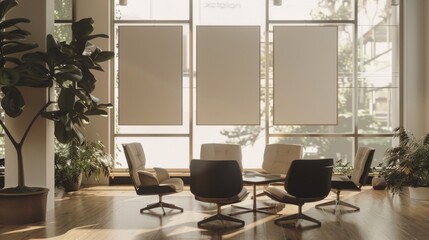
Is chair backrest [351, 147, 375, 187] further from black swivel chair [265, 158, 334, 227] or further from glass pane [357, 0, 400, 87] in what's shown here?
glass pane [357, 0, 400, 87]

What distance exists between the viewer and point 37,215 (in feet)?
20.8

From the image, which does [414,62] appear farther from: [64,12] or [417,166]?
[64,12]

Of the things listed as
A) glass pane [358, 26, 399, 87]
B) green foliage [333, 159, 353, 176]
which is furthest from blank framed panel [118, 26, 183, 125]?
glass pane [358, 26, 399, 87]

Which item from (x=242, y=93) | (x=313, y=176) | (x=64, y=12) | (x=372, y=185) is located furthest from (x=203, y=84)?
(x=313, y=176)

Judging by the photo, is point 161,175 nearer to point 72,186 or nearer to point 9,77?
point 72,186

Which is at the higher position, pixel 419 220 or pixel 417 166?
pixel 417 166

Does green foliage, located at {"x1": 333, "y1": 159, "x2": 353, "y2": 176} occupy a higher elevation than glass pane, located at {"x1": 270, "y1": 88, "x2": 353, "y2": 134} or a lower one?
lower

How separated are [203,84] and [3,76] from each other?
15.2 ft

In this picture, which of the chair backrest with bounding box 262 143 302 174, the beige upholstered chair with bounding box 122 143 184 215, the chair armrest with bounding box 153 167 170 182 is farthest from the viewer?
the chair backrest with bounding box 262 143 302 174

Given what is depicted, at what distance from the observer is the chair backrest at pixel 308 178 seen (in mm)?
5957

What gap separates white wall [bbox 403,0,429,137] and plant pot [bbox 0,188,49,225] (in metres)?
6.88

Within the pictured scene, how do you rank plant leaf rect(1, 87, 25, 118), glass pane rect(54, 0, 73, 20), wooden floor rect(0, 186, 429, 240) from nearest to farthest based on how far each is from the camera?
wooden floor rect(0, 186, 429, 240) < plant leaf rect(1, 87, 25, 118) < glass pane rect(54, 0, 73, 20)

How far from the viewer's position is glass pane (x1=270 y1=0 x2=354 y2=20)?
10.0 metres

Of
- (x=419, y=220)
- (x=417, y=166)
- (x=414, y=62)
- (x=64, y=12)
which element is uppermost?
(x=64, y=12)
